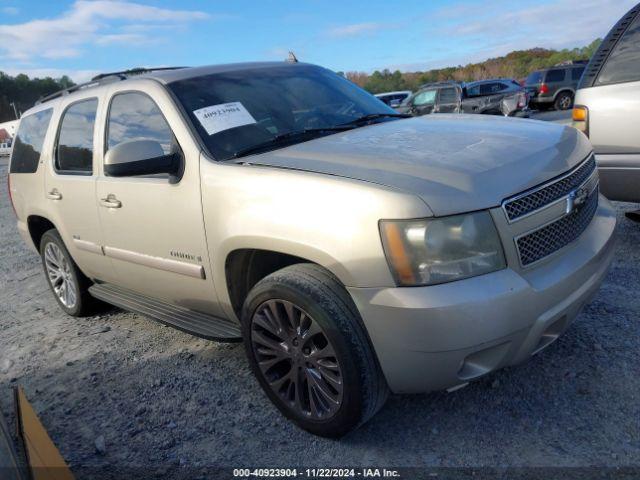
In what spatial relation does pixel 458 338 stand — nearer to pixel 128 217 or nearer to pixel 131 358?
pixel 128 217

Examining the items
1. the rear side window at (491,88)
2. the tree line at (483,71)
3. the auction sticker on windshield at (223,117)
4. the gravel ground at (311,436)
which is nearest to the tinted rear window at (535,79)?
the rear side window at (491,88)

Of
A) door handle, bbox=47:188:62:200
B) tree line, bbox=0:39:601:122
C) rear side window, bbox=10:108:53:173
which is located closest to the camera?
door handle, bbox=47:188:62:200

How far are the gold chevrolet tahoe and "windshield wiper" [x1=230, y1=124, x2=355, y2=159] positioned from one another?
1cm

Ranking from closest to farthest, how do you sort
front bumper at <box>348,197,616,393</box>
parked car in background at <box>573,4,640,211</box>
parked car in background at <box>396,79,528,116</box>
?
front bumper at <box>348,197,616,393</box> < parked car in background at <box>573,4,640,211</box> < parked car in background at <box>396,79,528,116</box>

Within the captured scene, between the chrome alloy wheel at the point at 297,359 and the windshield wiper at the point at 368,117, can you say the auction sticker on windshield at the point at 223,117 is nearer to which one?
the windshield wiper at the point at 368,117

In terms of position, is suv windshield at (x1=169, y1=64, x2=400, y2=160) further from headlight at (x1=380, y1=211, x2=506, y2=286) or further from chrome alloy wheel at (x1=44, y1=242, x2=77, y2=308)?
chrome alloy wheel at (x1=44, y1=242, x2=77, y2=308)

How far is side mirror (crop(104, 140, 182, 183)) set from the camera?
9.04ft

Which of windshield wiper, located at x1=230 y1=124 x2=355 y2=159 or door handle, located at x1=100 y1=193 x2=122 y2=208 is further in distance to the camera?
door handle, located at x1=100 y1=193 x2=122 y2=208

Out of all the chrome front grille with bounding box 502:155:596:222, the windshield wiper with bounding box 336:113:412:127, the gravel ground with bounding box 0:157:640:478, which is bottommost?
the gravel ground with bounding box 0:157:640:478

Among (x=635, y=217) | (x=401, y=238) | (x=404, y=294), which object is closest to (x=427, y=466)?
(x=404, y=294)

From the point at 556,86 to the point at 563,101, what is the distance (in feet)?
2.62

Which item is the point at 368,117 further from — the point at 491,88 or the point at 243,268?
the point at 491,88

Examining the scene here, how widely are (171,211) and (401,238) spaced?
1.42 meters

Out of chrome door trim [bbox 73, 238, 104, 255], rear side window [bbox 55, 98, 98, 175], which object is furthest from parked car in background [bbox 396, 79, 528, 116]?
chrome door trim [bbox 73, 238, 104, 255]
